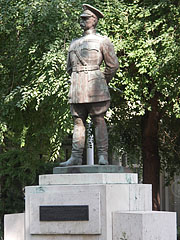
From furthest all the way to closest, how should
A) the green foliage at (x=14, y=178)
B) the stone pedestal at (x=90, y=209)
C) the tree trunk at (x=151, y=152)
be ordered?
the green foliage at (x=14, y=178) < the tree trunk at (x=151, y=152) < the stone pedestal at (x=90, y=209)

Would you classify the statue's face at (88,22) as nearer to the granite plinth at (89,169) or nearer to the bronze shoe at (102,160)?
the bronze shoe at (102,160)

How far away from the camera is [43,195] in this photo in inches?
400

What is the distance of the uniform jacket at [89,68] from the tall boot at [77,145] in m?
0.39

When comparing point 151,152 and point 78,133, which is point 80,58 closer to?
point 78,133

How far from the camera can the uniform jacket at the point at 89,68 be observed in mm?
10383

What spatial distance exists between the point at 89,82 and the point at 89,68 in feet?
0.69

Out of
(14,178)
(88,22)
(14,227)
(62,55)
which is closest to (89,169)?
(14,227)

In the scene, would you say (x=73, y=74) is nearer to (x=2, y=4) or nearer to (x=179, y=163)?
(x=2, y=4)

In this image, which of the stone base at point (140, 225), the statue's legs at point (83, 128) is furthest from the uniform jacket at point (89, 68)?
the stone base at point (140, 225)

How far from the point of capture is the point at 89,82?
10.4 m

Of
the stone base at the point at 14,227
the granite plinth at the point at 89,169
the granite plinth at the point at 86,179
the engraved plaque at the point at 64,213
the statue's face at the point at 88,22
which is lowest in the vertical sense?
the stone base at the point at 14,227

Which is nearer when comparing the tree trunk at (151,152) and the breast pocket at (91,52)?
the breast pocket at (91,52)

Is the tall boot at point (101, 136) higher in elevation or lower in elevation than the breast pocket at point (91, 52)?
lower

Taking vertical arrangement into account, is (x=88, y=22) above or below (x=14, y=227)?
above
